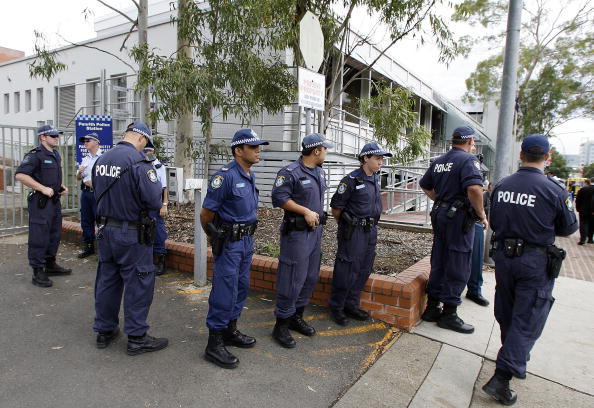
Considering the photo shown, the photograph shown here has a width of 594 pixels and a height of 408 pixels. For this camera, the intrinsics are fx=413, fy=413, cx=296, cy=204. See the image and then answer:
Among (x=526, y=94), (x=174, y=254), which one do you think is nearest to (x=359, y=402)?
(x=174, y=254)

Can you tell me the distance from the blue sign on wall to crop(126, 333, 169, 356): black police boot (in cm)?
510

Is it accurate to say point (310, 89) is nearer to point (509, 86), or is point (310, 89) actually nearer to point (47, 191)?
point (47, 191)

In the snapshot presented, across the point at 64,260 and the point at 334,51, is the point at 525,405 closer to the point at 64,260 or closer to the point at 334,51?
the point at 64,260

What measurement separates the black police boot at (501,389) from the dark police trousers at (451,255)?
112 centimetres

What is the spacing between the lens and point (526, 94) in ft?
86.7

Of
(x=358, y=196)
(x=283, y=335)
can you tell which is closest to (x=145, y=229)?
(x=283, y=335)

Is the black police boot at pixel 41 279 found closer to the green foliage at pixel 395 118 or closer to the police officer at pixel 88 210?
the police officer at pixel 88 210

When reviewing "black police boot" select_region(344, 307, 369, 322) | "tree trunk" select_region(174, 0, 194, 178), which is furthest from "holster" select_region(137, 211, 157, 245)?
"tree trunk" select_region(174, 0, 194, 178)

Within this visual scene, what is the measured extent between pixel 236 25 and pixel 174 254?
356cm

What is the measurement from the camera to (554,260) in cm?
289

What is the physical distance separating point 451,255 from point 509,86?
3984 mm

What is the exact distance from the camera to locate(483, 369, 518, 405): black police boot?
9.50 feet

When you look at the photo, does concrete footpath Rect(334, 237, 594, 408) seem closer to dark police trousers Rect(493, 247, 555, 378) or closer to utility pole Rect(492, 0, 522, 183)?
dark police trousers Rect(493, 247, 555, 378)

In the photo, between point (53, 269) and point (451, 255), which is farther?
point (53, 269)
